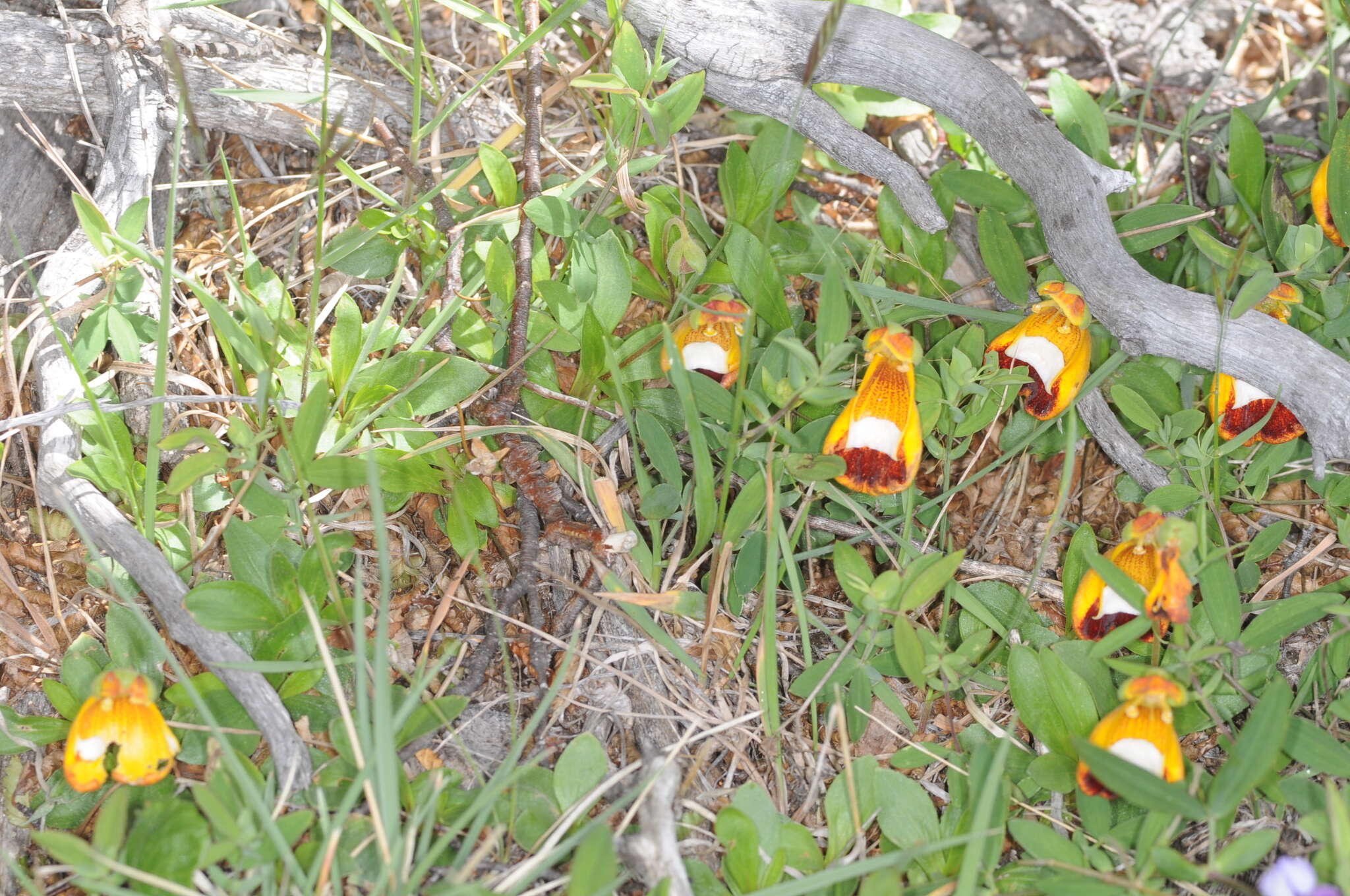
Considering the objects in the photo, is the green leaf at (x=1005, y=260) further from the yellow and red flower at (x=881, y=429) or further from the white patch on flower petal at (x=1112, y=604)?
the white patch on flower petal at (x=1112, y=604)

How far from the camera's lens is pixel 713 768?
2232mm

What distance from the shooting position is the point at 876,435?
7.16 ft

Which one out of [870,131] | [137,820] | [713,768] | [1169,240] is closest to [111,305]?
[137,820]

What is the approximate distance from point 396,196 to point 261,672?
4.56 ft

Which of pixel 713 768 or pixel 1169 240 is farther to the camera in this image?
pixel 1169 240

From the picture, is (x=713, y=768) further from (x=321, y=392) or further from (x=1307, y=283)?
(x=1307, y=283)

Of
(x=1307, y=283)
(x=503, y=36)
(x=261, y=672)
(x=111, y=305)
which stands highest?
(x=503, y=36)

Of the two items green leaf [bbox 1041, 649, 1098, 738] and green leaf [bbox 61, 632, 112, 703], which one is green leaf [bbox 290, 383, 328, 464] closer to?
green leaf [bbox 61, 632, 112, 703]

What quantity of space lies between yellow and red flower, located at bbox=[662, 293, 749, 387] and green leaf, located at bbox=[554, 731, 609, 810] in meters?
0.85

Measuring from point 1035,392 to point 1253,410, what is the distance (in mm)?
542

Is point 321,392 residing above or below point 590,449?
above

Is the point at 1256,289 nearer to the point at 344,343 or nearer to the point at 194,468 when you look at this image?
the point at 344,343

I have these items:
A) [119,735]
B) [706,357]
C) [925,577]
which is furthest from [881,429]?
[119,735]

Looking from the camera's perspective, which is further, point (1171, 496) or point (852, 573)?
point (1171, 496)
